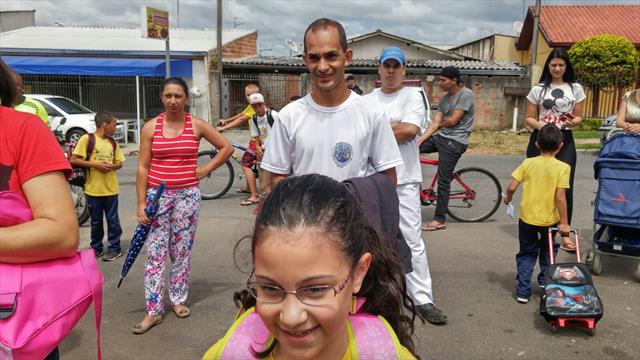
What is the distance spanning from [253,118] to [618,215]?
541 centimetres

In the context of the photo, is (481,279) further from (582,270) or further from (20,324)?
(20,324)

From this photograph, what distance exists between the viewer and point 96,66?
20625mm

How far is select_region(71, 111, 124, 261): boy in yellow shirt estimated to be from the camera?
18.1 feet

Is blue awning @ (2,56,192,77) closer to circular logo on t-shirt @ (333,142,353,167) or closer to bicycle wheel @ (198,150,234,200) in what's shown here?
bicycle wheel @ (198,150,234,200)

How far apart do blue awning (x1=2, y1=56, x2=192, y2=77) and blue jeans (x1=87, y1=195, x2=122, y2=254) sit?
14.8 m

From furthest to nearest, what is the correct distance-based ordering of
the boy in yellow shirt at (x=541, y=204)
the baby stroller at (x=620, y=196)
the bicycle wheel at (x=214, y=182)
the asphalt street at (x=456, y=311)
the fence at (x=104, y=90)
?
the fence at (x=104, y=90) < the bicycle wheel at (x=214, y=182) < the baby stroller at (x=620, y=196) < the boy in yellow shirt at (x=541, y=204) < the asphalt street at (x=456, y=311)

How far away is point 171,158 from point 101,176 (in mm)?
1919

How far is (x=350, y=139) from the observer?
2715mm

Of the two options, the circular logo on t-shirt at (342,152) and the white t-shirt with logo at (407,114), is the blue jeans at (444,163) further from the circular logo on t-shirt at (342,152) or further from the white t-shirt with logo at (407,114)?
the circular logo on t-shirt at (342,152)

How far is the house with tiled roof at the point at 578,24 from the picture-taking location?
Result: 2670 centimetres

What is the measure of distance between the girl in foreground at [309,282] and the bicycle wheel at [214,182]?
7.12 meters

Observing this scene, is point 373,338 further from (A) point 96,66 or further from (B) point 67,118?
(A) point 96,66

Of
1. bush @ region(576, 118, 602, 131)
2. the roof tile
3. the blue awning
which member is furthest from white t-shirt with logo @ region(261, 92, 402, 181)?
the roof tile

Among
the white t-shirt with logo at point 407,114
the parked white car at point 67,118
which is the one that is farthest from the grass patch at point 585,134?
the white t-shirt with logo at point 407,114
